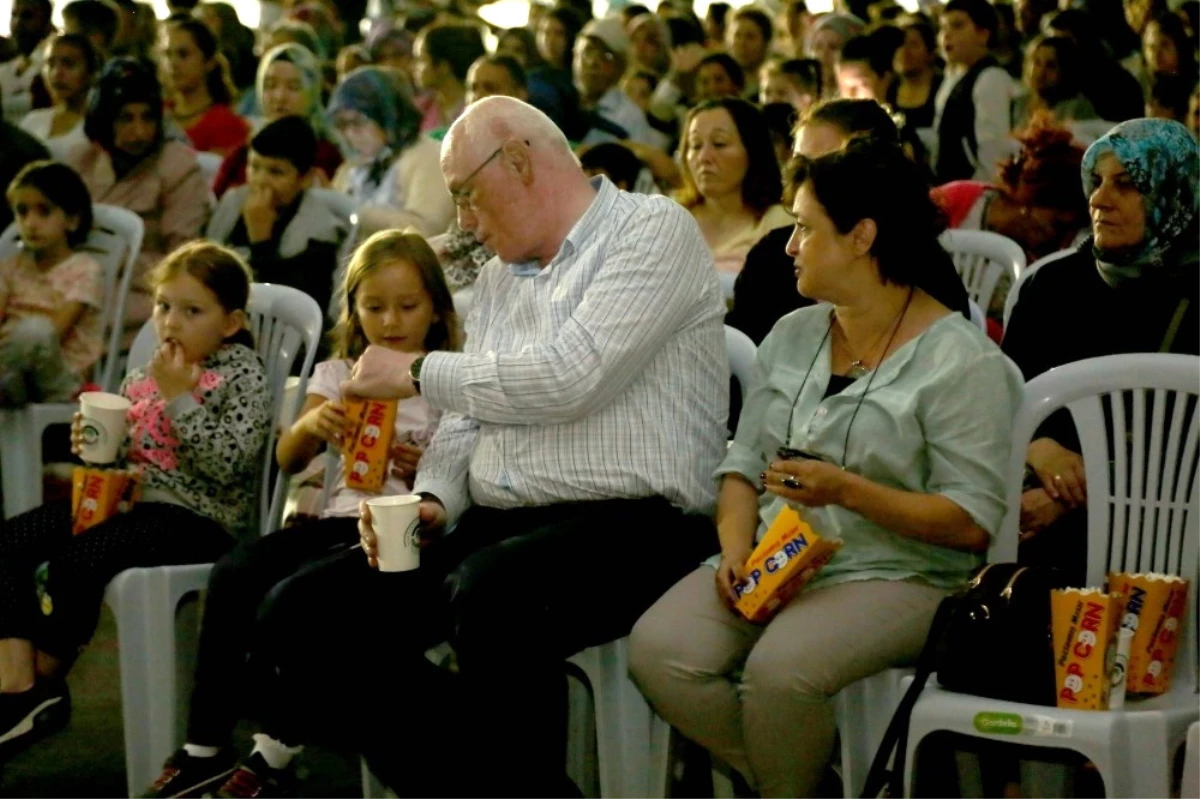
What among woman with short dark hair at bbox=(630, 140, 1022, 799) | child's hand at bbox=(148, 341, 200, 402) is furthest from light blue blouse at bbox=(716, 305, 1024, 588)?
child's hand at bbox=(148, 341, 200, 402)

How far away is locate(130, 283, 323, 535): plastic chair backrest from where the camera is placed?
3.38 meters

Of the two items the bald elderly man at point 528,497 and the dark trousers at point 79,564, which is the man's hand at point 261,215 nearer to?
the dark trousers at point 79,564

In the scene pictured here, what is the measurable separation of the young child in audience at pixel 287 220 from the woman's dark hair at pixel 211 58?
6.26 feet

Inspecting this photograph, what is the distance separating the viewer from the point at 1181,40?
20.9 ft

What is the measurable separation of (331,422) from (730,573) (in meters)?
0.77

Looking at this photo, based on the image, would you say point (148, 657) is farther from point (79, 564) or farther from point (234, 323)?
point (234, 323)

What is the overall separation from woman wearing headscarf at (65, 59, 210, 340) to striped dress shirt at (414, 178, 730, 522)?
2561 millimetres

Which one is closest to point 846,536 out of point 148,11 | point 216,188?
point 216,188

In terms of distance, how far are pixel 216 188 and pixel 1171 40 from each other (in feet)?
11.1

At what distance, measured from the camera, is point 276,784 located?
9.27ft

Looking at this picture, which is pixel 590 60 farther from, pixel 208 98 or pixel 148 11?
pixel 148 11

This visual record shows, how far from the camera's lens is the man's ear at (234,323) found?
3391 mm

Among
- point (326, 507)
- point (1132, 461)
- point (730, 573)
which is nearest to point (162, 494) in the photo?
point (326, 507)

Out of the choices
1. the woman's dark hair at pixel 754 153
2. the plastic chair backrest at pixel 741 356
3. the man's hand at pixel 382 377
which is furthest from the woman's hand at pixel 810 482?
the woman's dark hair at pixel 754 153
